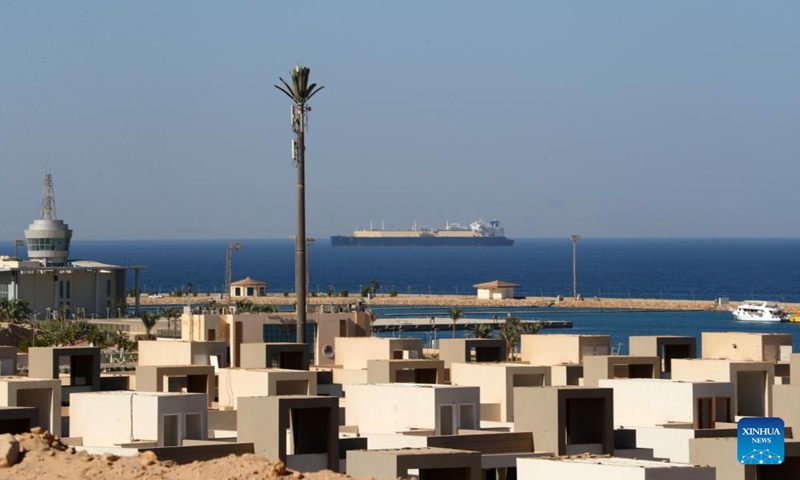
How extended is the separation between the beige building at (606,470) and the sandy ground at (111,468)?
185 inches

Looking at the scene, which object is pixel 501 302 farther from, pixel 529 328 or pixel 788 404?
pixel 788 404

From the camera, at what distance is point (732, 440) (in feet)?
81.9

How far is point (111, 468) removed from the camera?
1781 centimetres

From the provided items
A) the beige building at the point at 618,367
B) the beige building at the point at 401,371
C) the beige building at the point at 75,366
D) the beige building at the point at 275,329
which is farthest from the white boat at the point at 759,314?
the beige building at the point at 75,366

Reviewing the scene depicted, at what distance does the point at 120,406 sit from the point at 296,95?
2375 centimetres

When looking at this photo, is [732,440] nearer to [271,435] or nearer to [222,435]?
[271,435]

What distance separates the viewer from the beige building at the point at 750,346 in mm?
45219

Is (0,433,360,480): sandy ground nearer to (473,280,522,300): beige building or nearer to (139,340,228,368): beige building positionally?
(139,340,228,368): beige building

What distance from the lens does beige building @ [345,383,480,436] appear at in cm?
3053

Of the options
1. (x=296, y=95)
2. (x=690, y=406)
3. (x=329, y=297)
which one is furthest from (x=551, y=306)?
(x=690, y=406)

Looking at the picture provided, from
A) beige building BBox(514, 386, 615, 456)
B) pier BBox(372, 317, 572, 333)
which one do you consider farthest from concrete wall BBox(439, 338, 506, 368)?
pier BBox(372, 317, 572, 333)

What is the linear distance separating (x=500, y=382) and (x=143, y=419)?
1293 cm

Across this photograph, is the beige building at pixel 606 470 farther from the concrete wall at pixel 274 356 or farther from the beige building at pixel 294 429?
the concrete wall at pixel 274 356

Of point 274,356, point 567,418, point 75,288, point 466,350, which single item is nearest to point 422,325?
point 75,288
